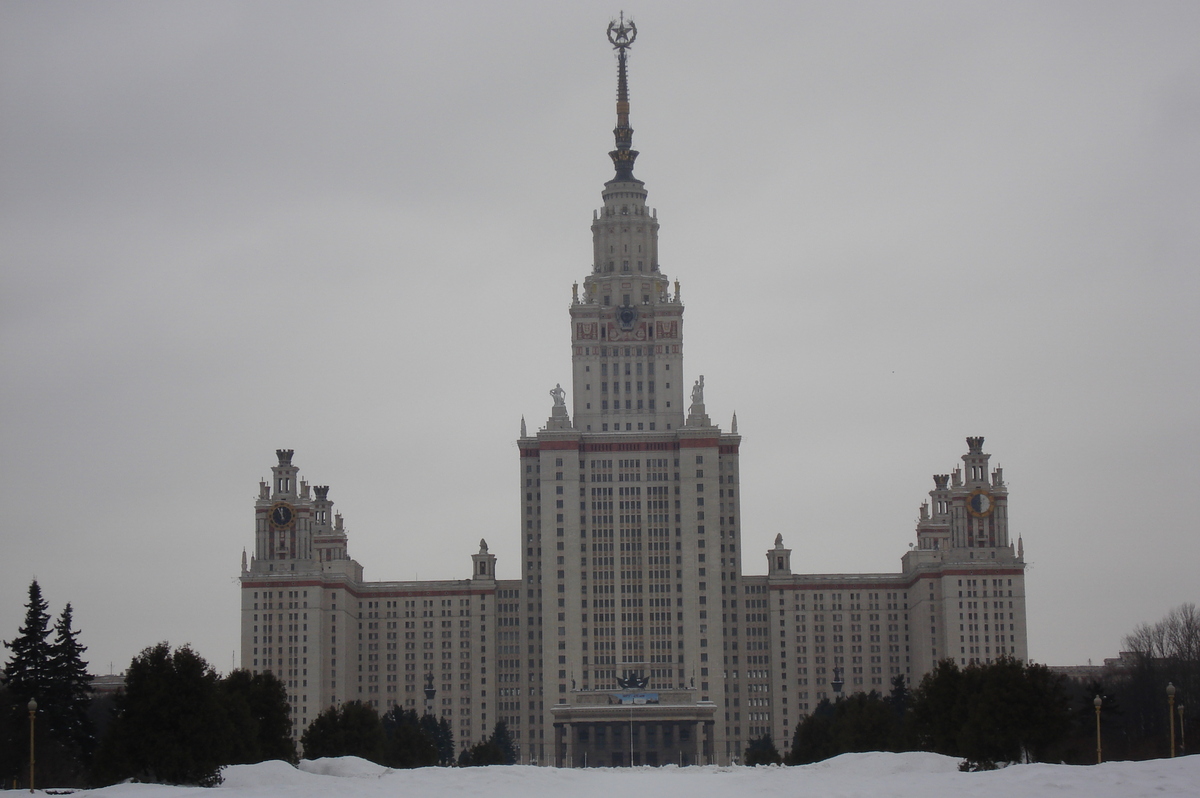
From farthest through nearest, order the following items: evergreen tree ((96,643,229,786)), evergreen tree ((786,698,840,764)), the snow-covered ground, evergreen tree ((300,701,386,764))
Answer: evergreen tree ((786,698,840,764)) → evergreen tree ((300,701,386,764)) → evergreen tree ((96,643,229,786)) → the snow-covered ground

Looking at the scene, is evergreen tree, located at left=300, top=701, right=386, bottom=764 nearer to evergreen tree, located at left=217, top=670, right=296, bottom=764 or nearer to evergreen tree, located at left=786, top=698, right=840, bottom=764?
evergreen tree, located at left=217, top=670, right=296, bottom=764

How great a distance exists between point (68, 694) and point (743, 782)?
168 ft

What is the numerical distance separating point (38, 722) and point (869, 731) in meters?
64.7

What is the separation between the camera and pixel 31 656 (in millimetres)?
128250

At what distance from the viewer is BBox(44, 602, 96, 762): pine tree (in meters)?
128

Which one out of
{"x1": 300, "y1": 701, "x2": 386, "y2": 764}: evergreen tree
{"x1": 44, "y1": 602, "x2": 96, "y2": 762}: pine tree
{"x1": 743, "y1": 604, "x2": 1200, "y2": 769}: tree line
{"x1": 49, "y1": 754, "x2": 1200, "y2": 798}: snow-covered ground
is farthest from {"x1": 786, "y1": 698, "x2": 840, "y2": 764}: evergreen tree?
{"x1": 44, "y1": 602, "x2": 96, "y2": 762}: pine tree

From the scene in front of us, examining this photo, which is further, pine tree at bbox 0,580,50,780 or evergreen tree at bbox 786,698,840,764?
evergreen tree at bbox 786,698,840,764

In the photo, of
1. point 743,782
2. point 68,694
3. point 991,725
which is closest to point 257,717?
point 68,694

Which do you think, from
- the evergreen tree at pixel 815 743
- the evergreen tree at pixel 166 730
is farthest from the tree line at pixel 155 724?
the evergreen tree at pixel 815 743

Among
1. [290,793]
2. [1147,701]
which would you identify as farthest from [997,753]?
[1147,701]

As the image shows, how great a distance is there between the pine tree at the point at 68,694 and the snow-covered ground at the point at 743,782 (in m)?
20.0

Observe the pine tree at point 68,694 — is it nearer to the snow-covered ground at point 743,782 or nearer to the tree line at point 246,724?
the tree line at point 246,724

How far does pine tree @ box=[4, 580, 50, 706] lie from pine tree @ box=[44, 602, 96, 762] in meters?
0.62

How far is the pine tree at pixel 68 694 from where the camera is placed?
128 metres
